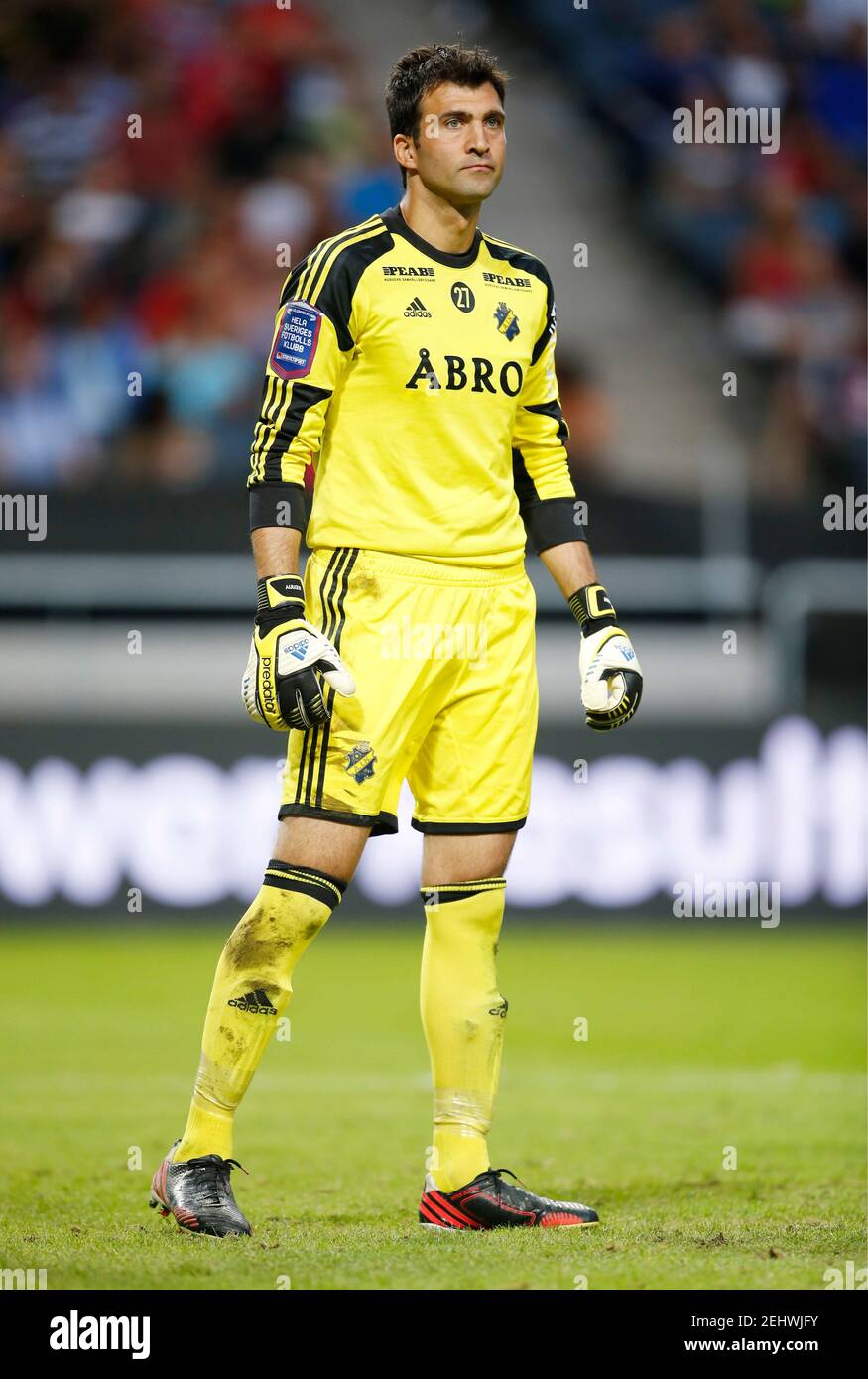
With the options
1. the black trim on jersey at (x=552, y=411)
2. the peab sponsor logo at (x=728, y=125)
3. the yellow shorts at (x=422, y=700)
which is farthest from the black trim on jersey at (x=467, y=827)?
the peab sponsor logo at (x=728, y=125)

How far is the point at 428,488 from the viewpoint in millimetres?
4520

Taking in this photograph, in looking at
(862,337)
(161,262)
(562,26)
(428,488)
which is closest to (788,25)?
(562,26)

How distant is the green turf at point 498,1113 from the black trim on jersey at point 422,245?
228cm

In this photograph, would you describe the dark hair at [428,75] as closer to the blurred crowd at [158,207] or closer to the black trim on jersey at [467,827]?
the black trim on jersey at [467,827]

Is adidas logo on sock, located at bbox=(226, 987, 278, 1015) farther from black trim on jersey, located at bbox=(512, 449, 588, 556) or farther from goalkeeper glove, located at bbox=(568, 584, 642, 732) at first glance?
black trim on jersey, located at bbox=(512, 449, 588, 556)

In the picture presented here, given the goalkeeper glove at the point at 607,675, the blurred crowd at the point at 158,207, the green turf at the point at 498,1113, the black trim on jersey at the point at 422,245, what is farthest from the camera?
the blurred crowd at the point at 158,207

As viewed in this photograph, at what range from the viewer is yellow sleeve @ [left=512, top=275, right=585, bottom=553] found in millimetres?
4840

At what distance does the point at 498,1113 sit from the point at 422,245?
118 inches

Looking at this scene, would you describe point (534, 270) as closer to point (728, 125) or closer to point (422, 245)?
point (422, 245)

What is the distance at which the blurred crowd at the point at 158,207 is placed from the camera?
11.9m

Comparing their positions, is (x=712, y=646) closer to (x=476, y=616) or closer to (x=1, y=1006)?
(x=1, y=1006)

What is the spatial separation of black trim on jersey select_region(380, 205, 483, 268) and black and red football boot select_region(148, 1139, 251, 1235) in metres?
2.16

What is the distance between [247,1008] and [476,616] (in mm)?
1067
